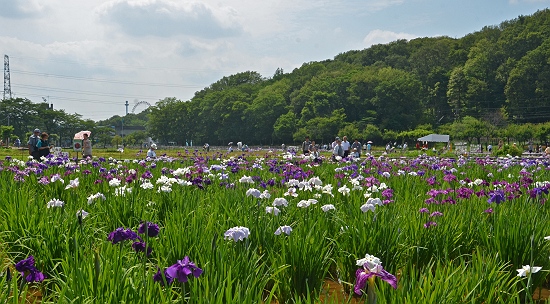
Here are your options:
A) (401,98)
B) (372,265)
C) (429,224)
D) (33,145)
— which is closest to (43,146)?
(33,145)

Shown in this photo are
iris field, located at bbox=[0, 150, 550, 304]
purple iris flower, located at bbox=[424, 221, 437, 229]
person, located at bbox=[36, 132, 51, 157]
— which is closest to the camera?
iris field, located at bbox=[0, 150, 550, 304]

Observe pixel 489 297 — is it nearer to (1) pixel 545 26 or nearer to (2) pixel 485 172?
(2) pixel 485 172

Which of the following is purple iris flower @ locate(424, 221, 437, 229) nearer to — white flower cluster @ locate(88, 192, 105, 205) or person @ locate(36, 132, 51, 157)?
white flower cluster @ locate(88, 192, 105, 205)

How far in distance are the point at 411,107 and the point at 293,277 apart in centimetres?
7755

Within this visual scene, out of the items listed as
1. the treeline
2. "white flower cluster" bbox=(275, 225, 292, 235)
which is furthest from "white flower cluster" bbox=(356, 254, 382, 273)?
the treeline

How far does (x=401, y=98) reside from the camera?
76812mm

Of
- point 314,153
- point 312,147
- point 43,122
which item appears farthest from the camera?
point 43,122

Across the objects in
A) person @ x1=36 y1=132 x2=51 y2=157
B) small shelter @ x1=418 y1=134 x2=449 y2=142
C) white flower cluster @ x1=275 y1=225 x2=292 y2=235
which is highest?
person @ x1=36 y1=132 x2=51 y2=157

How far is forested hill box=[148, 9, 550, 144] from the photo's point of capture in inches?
2965

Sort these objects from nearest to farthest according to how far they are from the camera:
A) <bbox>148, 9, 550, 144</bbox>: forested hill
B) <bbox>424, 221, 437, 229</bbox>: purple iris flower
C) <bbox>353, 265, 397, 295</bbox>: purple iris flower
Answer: <bbox>353, 265, 397, 295</bbox>: purple iris flower, <bbox>424, 221, 437, 229</bbox>: purple iris flower, <bbox>148, 9, 550, 144</bbox>: forested hill

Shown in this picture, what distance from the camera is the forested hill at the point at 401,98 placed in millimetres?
75312

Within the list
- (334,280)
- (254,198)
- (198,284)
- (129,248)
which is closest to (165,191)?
(254,198)

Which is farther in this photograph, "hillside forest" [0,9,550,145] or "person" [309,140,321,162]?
"hillside forest" [0,9,550,145]

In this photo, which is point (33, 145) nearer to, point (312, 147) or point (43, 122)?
point (312, 147)
